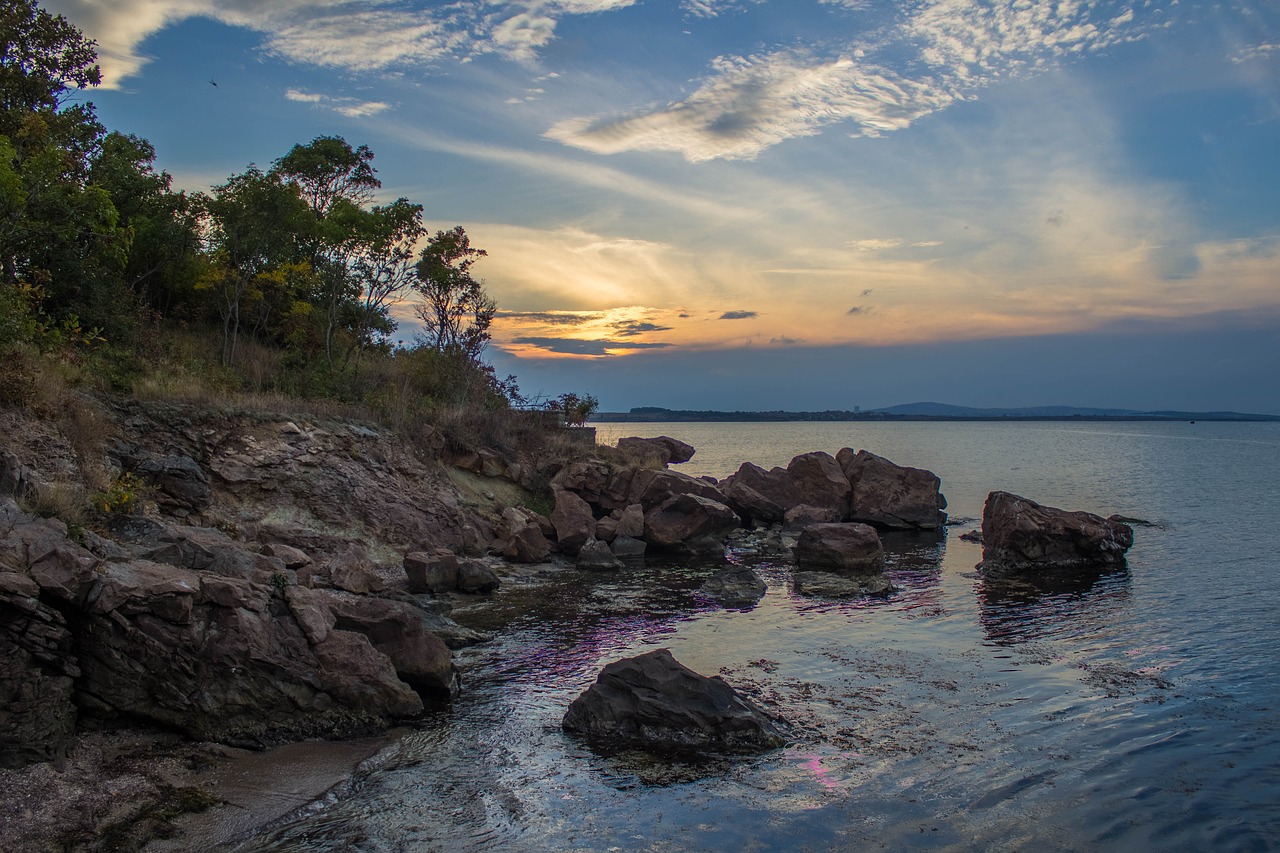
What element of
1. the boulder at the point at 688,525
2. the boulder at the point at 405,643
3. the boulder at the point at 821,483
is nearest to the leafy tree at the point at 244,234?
the boulder at the point at 688,525

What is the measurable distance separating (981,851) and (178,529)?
12660 mm

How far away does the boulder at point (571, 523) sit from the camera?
2583 centimetres

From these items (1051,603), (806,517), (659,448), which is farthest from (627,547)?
(659,448)

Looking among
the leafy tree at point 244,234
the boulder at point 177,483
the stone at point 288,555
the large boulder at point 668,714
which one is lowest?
the large boulder at point 668,714

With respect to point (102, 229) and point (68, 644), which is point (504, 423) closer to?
point (102, 229)

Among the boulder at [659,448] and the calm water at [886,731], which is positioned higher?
the boulder at [659,448]

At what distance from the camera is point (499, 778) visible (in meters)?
9.86

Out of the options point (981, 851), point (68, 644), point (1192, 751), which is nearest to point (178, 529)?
point (68, 644)

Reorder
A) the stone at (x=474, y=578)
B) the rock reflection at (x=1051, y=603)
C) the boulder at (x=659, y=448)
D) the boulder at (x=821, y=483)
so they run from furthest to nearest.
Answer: the boulder at (x=659, y=448) → the boulder at (x=821, y=483) → the stone at (x=474, y=578) → the rock reflection at (x=1051, y=603)

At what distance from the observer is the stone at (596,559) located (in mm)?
24156

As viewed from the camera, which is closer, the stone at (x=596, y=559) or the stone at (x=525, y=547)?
the stone at (x=596, y=559)

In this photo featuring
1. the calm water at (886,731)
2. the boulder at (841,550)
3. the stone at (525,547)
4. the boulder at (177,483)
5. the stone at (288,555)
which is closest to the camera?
the calm water at (886,731)

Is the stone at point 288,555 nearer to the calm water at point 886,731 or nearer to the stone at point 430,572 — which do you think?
the stone at point 430,572

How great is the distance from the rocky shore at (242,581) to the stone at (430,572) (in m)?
0.05
